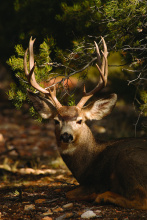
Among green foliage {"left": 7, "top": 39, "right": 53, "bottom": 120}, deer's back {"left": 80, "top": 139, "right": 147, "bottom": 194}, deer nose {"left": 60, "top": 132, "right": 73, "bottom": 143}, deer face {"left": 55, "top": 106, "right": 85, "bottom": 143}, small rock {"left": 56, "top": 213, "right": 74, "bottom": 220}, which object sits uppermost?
green foliage {"left": 7, "top": 39, "right": 53, "bottom": 120}

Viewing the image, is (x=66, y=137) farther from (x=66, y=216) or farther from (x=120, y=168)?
(x=66, y=216)

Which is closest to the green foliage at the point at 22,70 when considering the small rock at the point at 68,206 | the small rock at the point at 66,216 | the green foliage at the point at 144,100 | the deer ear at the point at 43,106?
the deer ear at the point at 43,106

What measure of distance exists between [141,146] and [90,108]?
3.01ft

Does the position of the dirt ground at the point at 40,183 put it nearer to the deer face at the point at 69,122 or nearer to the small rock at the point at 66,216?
the small rock at the point at 66,216

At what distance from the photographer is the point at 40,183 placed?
21.1 ft

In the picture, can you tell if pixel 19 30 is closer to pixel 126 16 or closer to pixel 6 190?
pixel 126 16

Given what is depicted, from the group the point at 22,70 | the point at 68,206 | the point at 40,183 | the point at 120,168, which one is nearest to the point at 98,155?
the point at 120,168

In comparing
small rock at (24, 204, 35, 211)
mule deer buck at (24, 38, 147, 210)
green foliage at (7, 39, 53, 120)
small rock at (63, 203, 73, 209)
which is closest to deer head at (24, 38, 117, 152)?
mule deer buck at (24, 38, 147, 210)

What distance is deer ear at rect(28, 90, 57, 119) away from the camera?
538cm

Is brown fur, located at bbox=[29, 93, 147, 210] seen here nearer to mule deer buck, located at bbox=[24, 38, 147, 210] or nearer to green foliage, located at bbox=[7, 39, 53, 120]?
mule deer buck, located at bbox=[24, 38, 147, 210]

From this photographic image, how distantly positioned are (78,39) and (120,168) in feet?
7.34

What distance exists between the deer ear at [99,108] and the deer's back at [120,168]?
1.43 feet

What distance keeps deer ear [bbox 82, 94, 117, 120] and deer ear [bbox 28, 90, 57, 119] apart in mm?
428

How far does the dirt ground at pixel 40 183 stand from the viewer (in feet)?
14.3
